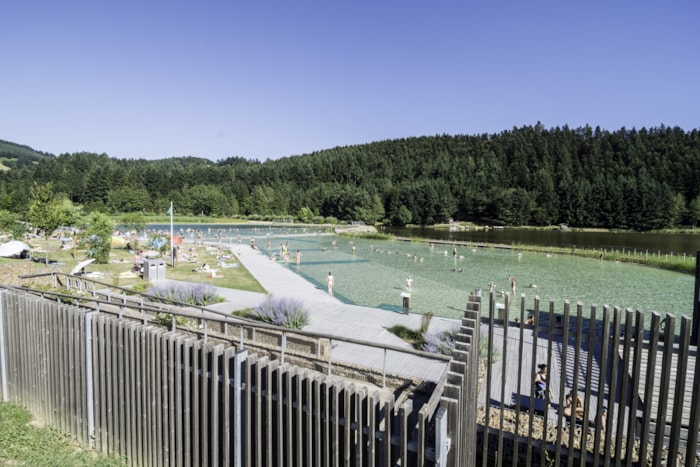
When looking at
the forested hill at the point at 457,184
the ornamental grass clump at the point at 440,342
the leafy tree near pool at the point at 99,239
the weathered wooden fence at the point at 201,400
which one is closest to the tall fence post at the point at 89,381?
the weathered wooden fence at the point at 201,400

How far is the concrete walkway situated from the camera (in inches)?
361

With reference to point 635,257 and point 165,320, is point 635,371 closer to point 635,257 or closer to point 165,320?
point 165,320

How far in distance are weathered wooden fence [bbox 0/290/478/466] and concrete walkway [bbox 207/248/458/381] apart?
295 cm

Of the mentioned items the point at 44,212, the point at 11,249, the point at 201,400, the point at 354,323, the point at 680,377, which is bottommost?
the point at 354,323

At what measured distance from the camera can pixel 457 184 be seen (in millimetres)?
103000

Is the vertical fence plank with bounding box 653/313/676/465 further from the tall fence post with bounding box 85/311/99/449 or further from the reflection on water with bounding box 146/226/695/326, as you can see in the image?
the reflection on water with bounding box 146/226/695/326

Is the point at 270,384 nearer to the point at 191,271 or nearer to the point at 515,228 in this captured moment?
the point at 191,271

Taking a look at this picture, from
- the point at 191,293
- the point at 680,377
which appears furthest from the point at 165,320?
the point at 680,377

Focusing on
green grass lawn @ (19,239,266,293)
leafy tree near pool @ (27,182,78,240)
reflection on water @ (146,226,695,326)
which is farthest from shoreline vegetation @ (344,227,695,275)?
leafy tree near pool @ (27,182,78,240)

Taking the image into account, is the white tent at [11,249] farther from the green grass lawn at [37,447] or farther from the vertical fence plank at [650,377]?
the vertical fence plank at [650,377]

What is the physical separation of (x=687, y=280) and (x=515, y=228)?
64.7 metres

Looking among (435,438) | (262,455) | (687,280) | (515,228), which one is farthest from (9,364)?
(515,228)

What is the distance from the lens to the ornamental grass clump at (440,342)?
955 centimetres

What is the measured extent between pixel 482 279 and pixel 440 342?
17298mm
